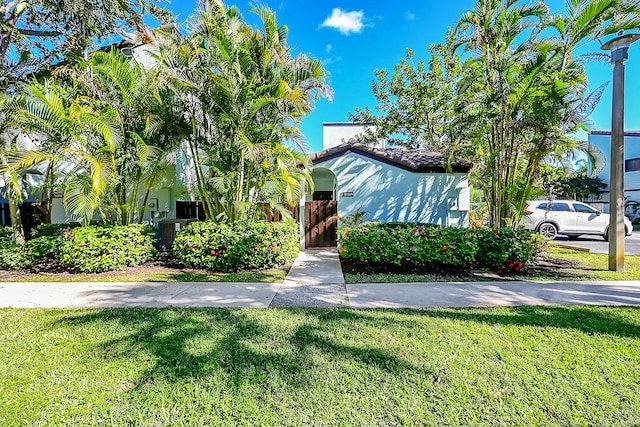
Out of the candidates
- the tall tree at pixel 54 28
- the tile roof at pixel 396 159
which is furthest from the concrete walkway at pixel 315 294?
the tile roof at pixel 396 159

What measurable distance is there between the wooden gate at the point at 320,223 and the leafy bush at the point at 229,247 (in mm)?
3337

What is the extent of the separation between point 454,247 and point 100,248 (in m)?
8.44

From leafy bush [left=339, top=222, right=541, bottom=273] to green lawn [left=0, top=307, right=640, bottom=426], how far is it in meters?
2.64

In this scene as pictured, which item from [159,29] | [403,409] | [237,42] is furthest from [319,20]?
[403,409]

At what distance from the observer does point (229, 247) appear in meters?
7.13

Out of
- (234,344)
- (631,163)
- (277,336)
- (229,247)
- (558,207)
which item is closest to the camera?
(234,344)

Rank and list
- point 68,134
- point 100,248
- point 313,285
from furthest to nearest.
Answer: point 100,248, point 68,134, point 313,285

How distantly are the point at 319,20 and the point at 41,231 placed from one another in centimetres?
1172

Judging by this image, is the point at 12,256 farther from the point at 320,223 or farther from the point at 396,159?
the point at 396,159

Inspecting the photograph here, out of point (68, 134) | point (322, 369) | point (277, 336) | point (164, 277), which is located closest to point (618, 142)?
point (322, 369)

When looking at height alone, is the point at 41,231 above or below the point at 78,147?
below

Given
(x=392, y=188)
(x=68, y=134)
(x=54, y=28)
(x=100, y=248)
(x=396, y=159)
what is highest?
(x=54, y=28)

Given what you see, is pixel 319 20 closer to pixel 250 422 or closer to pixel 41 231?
pixel 41 231

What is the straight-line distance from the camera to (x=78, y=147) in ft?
22.9
